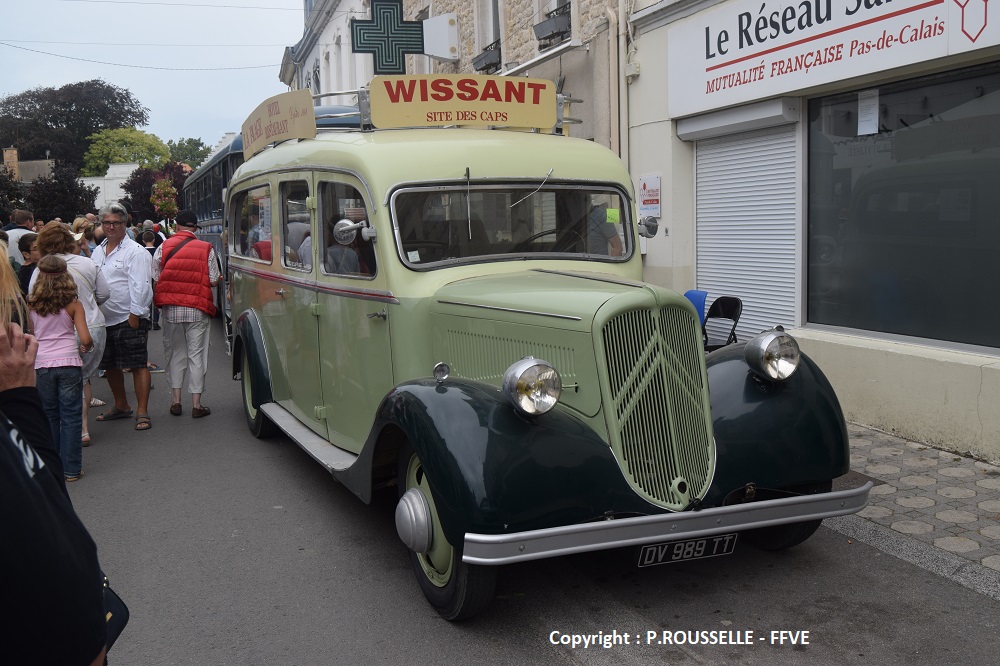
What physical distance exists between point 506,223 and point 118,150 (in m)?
78.0

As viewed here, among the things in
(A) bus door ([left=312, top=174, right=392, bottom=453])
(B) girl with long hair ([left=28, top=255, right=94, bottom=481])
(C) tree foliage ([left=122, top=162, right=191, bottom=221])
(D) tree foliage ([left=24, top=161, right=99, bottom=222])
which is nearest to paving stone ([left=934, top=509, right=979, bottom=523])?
(A) bus door ([left=312, top=174, right=392, bottom=453])

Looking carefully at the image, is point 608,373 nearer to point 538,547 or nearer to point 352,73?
point 538,547

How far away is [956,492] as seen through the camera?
5254 millimetres

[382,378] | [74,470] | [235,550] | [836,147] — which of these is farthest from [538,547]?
A: [836,147]

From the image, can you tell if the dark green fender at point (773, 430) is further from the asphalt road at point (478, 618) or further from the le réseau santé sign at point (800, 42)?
the le réseau santé sign at point (800, 42)

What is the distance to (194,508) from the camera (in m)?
5.50

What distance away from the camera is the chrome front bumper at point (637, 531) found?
3.30 metres

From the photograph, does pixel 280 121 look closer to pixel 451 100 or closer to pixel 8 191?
pixel 451 100

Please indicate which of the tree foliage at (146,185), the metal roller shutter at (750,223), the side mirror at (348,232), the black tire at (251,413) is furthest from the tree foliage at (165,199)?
the side mirror at (348,232)

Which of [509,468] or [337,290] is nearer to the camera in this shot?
[509,468]

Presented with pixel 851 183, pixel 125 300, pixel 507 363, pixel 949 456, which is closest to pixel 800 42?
pixel 851 183

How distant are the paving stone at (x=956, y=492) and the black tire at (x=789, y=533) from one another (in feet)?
3.93

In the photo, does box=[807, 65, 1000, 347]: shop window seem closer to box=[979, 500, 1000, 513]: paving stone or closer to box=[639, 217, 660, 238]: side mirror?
box=[979, 500, 1000, 513]: paving stone

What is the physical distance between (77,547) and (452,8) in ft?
49.9
